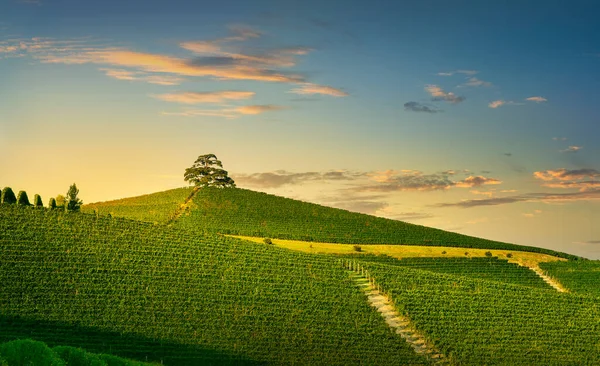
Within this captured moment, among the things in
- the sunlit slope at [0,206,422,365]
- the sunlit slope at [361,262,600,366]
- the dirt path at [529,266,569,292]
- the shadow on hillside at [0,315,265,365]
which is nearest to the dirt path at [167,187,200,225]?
the sunlit slope at [0,206,422,365]

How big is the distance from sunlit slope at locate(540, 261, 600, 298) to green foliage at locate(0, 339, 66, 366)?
7029 cm

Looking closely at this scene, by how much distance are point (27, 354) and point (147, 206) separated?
8133 cm

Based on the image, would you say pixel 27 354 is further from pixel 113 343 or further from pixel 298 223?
pixel 298 223

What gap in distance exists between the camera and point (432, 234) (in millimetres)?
101312

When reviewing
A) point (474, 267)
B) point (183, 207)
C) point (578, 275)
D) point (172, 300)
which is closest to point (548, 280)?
point (578, 275)

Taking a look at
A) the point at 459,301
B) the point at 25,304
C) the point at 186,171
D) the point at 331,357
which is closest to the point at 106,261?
the point at 25,304

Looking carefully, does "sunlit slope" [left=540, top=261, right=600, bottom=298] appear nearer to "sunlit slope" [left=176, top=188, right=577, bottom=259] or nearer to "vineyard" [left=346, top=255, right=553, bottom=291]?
"vineyard" [left=346, top=255, right=553, bottom=291]

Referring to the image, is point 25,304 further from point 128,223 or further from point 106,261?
point 128,223

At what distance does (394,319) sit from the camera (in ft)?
192

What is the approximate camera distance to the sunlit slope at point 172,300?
1918 inches

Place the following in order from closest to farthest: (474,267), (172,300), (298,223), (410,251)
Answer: (172,300) → (474,267) → (410,251) → (298,223)

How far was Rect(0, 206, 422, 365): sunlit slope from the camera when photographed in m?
48.7

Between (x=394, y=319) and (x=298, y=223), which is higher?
(x=298, y=223)

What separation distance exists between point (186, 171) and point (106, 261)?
2483 inches
